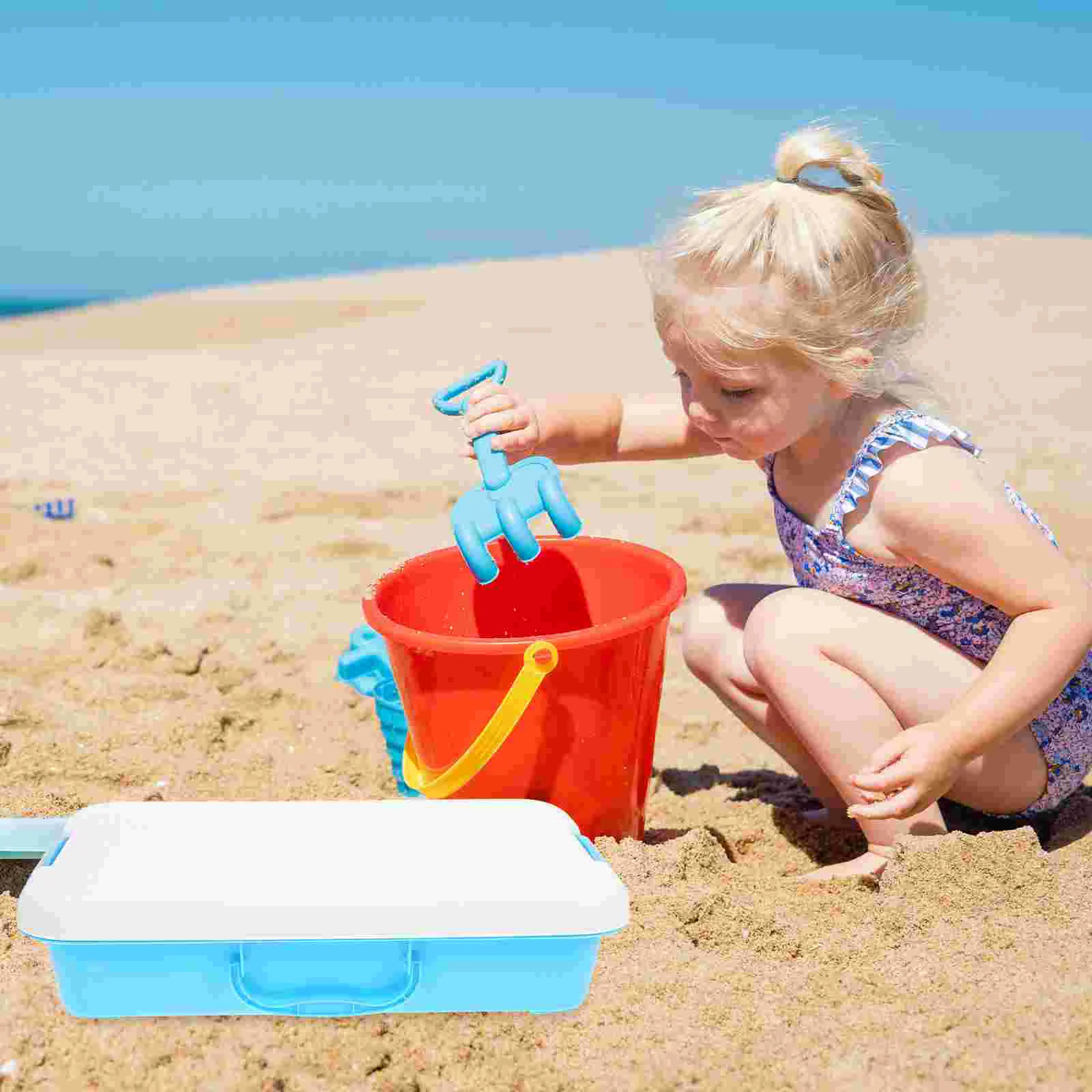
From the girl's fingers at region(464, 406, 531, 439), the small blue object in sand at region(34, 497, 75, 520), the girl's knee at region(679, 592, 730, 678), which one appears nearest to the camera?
the girl's fingers at region(464, 406, 531, 439)

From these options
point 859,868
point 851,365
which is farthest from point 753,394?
point 859,868

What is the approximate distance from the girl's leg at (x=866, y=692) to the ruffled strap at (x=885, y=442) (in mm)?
152

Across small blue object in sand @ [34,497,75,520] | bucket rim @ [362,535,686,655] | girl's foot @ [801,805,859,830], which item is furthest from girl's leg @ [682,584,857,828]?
small blue object in sand @ [34,497,75,520]

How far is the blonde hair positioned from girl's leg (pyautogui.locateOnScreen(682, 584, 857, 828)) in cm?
39

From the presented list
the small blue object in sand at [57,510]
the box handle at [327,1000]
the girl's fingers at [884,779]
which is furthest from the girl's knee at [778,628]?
the small blue object in sand at [57,510]

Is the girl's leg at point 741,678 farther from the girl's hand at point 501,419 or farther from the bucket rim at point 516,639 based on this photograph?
the girl's hand at point 501,419

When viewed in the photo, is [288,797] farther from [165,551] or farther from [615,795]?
[165,551]

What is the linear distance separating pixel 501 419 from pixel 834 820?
0.78 meters

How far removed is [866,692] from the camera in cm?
162

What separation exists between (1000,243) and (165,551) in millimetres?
11076

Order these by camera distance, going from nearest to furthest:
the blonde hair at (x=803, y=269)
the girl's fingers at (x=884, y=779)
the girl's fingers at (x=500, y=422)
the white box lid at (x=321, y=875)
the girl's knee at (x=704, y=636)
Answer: the white box lid at (x=321, y=875) < the girl's fingers at (x=884, y=779) < the blonde hair at (x=803, y=269) < the girl's fingers at (x=500, y=422) < the girl's knee at (x=704, y=636)

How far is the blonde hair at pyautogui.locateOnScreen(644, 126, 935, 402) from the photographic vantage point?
1549 millimetres

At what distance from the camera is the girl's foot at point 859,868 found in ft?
5.25

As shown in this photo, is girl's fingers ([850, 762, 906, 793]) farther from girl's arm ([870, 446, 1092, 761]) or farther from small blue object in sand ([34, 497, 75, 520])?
small blue object in sand ([34, 497, 75, 520])
